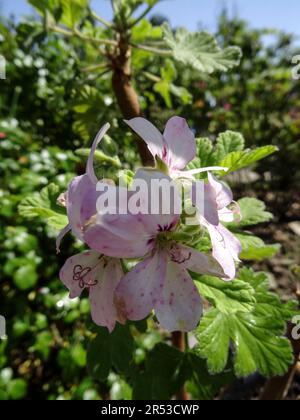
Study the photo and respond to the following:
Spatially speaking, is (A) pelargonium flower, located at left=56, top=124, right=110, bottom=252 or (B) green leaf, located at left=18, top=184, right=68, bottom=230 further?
(B) green leaf, located at left=18, top=184, right=68, bottom=230

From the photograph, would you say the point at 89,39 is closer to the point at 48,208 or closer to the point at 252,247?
the point at 48,208

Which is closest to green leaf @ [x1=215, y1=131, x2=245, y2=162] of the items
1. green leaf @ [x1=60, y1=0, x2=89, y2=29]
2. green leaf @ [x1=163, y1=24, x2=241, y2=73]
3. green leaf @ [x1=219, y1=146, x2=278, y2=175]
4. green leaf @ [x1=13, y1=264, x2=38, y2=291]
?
green leaf @ [x1=219, y1=146, x2=278, y2=175]

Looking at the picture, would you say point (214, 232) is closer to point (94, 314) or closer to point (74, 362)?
point (94, 314)

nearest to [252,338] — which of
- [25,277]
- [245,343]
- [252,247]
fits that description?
[245,343]

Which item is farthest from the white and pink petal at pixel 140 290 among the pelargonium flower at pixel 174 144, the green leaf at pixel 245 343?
the green leaf at pixel 245 343

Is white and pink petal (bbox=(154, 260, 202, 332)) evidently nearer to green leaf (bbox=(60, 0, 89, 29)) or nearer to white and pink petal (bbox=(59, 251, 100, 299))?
white and pink petal (bbox=(59, 251, 100, 299))

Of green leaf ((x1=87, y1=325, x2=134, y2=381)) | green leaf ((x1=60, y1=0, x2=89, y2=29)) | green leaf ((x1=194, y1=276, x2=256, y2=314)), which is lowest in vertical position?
green leaf ((x1=87, y1=325, x2=134, y2=381))

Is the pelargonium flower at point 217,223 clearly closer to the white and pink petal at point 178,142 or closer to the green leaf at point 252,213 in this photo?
the white and pink petal at point 178,142
